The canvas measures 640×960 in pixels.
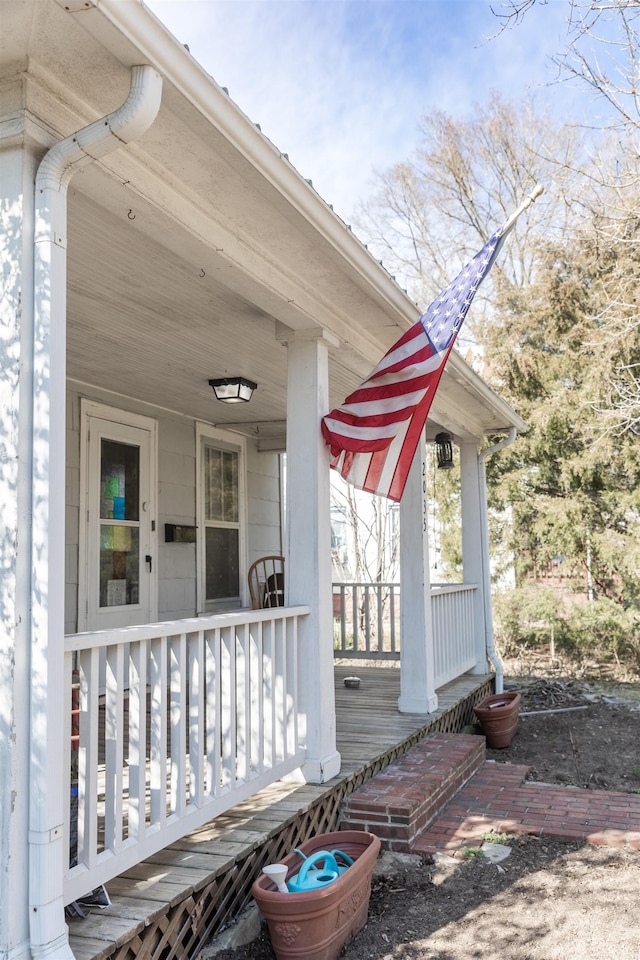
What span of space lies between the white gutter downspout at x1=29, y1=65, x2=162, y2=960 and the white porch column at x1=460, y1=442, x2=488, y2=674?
19.0 ft

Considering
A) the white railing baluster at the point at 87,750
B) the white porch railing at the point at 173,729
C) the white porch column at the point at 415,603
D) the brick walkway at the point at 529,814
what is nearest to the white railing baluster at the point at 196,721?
the white porch railing at the point at 173,729

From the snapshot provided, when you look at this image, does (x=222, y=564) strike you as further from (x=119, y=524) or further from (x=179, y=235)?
(x=179, y=235)

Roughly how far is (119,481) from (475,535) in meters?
3.54

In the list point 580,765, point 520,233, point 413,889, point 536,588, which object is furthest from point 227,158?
point 520,233

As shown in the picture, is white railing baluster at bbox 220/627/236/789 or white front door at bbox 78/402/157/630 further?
white front door at bbox 78/402/157/630

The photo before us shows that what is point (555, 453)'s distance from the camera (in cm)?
1034

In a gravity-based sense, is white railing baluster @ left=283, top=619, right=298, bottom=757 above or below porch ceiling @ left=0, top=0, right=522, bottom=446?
below

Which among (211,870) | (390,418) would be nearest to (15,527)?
(211,870)

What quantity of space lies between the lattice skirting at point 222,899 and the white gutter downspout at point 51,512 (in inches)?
13.6

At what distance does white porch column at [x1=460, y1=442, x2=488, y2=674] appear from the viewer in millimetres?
7504

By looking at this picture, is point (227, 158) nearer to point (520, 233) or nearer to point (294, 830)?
point (294, 830)

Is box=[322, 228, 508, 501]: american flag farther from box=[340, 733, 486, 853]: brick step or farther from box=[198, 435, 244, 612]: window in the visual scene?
box=[198, 435, 244, 612]: window

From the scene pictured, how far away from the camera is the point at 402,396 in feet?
11.3

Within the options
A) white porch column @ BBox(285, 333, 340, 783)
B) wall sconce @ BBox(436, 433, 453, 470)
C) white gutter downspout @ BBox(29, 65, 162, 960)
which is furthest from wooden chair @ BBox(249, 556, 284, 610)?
white gutter downspout @ BBox(29, 65, 162, 960)
